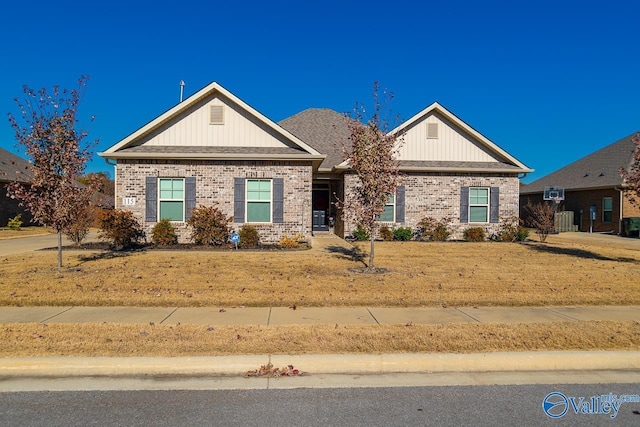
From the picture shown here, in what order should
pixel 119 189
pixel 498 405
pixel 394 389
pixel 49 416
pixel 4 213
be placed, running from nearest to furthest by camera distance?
1. pixel 49 416
2. pixel 498 405
3. pixel 394 389
4. pixel 119 189
5. pixel 4 213

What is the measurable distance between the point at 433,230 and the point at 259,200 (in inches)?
292

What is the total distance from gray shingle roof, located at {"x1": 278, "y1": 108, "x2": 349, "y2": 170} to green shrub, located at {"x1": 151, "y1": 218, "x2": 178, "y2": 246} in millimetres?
8062

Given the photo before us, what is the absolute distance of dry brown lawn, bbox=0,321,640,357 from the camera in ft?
17.5

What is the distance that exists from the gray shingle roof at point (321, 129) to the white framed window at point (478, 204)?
6313 millimetres

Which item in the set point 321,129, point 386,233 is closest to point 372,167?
point 386,233

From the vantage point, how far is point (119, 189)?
16.2 m

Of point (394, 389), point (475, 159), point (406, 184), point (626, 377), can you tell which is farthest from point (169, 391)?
point (475, 159)

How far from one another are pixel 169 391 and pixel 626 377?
16.6 ft

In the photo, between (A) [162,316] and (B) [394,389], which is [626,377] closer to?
(B) [394,389]

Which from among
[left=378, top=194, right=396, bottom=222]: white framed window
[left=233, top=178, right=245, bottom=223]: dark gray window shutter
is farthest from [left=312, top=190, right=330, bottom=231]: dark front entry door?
[left=233, top=178, right=245, bottom=223]: dark gray window shutter

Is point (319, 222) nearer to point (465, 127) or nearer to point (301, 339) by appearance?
point (465, 127)

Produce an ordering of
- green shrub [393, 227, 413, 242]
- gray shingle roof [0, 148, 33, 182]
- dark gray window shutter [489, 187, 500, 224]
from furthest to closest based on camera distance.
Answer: gray shingle roof [0, 148, 33, 182] → dark gray window shutter [489, 187, 500, 224] → green shrub [393, 227, 413, 242]

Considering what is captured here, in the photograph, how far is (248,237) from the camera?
15320 millimetres
